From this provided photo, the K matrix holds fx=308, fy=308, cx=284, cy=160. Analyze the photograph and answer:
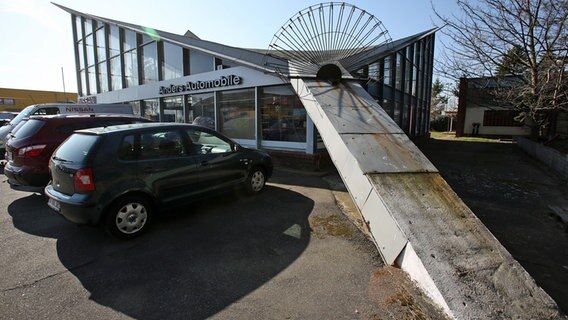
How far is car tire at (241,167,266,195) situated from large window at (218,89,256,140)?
180 inches

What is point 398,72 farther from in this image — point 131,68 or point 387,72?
point 131,68

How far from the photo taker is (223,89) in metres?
11.3

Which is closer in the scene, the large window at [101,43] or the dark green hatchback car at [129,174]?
the dark green hatchback car at [129,174]

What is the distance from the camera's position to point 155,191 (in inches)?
174

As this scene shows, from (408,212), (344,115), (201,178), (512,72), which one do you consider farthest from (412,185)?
(512,72)

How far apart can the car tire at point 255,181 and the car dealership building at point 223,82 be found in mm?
3017

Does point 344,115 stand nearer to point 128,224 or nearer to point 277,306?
point 277,306

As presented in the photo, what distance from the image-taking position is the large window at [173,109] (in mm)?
13750

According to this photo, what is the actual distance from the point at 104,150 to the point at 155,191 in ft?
2.83

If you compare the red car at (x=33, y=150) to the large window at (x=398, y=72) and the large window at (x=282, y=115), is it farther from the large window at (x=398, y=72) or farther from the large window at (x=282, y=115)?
the large window at (x=398, y=72)

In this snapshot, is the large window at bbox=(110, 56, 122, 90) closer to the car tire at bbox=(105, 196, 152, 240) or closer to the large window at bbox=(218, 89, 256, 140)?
the large window at bbox=(218, 89, 256, 140)

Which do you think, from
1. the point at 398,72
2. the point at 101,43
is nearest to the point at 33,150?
the point at 398,72

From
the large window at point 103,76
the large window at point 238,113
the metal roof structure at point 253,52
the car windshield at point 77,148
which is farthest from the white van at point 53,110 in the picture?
the large window at point 103,76

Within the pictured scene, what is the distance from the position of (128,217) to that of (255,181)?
2.58 m
